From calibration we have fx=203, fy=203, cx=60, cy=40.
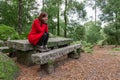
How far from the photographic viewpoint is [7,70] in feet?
17.3

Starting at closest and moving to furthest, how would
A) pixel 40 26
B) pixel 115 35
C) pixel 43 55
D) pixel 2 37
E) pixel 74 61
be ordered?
pixel 43 55 → pixel 40 26 → pixel 74 61 → pixel 2 37 → pixel 115 35

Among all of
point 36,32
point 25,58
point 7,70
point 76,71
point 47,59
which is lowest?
point 76,71

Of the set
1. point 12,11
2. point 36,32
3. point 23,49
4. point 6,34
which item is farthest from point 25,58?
point 12,11

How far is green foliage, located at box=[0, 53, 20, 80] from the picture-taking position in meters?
4.92

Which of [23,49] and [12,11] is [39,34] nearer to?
[23,49]

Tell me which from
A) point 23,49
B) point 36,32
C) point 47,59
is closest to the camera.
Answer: point 47,59

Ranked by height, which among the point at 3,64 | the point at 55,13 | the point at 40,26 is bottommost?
the point at 3,64

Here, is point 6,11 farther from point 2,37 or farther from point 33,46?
point 33,46

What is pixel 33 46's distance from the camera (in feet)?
20.4

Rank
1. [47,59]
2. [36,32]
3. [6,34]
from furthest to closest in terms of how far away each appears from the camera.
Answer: [6,34], [36,32], [47,59]

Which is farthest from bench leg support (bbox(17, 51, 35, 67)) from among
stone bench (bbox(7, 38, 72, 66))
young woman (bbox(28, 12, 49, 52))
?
young woman (bbox(28, 12, 49, 52))

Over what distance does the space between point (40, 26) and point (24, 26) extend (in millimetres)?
15504

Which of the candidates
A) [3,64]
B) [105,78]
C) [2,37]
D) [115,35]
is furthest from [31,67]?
[115,35]

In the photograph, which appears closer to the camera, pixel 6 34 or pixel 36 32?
pixel 36 32
